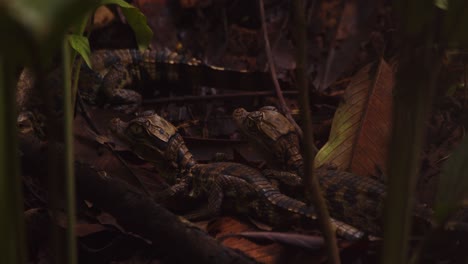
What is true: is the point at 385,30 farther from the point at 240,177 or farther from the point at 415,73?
the point at 415,73

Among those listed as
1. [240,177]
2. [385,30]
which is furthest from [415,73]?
[385,30]

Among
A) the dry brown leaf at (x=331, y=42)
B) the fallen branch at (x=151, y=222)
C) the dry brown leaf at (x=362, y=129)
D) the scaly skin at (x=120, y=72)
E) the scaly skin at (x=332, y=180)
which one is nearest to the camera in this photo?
the fallen branch at (x=151, y=222)

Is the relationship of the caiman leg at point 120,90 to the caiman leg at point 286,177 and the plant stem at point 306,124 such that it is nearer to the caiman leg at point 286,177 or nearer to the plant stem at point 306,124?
the caiman leg at point 286,177

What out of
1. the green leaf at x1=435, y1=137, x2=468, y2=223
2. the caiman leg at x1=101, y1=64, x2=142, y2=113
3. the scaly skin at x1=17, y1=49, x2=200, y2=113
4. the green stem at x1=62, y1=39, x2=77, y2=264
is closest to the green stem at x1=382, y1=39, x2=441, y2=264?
the green leaf at x1=435, y1=137, x2=468, y2=223

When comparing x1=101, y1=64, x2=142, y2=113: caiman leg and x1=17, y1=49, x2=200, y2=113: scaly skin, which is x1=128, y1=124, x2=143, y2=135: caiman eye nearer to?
x1=101, y1=64, x2=142, y2=113: caiman leg

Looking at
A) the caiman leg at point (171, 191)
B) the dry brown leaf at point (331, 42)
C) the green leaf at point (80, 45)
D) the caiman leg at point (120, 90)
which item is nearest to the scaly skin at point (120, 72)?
the caiman leg at point (120, 90)

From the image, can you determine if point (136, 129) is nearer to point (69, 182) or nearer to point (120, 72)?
point (69, 182)
